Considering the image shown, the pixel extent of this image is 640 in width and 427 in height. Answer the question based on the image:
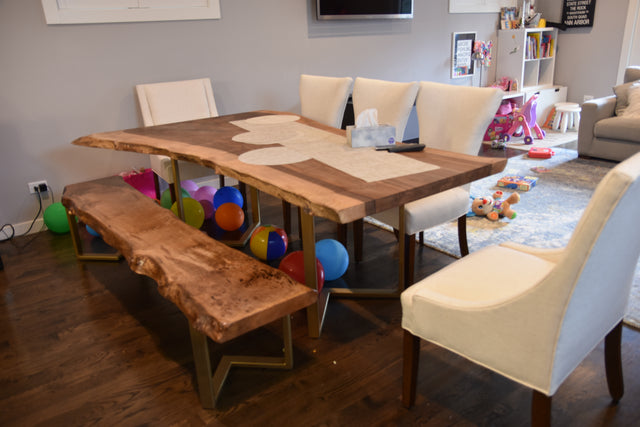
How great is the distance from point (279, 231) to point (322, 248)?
1.23 feet

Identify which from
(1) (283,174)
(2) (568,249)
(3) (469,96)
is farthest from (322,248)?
(2) (568,249)

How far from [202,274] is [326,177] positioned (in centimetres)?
55

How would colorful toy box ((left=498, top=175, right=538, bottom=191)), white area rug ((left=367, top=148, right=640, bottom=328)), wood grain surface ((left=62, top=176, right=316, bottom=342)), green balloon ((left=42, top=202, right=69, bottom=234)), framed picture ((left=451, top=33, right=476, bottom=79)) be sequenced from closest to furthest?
1. wood grain surface ((left=62, top=176, right=316, bottom=342))
2. white area rug ((left=367, top=148, right=640, bottom=328))
3. green balloon ((left=42, top=202, right=69, bottom=234))
4. colorful toy box ((left=498, top=175, right=538, bottom=191))
5. framed picture ((left=451, top=33, right=476, bottom=79))

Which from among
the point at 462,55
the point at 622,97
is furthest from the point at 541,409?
the point at 462,55

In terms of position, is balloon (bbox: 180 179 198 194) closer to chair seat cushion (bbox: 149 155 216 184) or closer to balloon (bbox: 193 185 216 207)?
balloon (bbox: 193 185 216 207)

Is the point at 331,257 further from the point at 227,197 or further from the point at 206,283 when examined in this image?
the point at 227,197

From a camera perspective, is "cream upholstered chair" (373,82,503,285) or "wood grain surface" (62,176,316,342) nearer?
"wood grain surface" (62,176,316,342)

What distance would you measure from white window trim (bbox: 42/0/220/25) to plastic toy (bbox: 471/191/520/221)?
243 centimetres

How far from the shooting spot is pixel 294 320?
219 centimetres

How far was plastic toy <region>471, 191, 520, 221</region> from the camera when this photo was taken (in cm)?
312

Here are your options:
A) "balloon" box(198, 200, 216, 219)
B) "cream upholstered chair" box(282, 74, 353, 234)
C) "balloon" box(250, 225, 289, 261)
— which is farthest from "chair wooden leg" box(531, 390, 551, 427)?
"balloon" box(198, 200, 216, 219)

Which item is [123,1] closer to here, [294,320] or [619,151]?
[294,320]

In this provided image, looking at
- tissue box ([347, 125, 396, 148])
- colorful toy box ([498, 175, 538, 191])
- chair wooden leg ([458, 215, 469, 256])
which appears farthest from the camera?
colorful toy box ([498, 175, 538, 191])

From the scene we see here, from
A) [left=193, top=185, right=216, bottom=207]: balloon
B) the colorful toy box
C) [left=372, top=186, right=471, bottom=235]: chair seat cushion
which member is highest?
[left=372, top=186, right=471, bottom=235]: chair seat cushion
